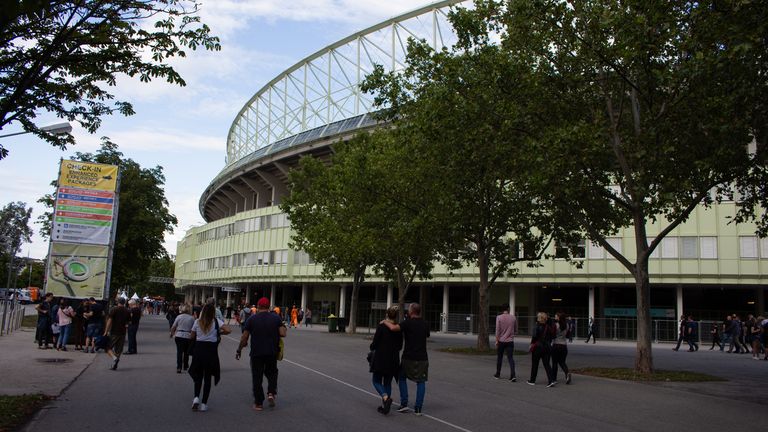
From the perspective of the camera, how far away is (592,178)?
1803 centimetres

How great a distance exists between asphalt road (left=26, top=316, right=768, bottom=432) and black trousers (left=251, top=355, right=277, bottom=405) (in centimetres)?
26

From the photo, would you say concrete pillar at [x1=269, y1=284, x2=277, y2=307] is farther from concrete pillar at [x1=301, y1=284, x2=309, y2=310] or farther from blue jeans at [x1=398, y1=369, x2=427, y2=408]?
blue jeans at [x1=398, y1=369, x2=427, y2=408]

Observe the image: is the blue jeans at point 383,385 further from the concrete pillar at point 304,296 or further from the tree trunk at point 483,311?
the concrete pillar at point 304,296

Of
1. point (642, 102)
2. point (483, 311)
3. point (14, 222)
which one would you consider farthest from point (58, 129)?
point (14, 222)

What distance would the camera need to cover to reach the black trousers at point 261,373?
385 inches

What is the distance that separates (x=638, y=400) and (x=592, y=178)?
23.6 ft

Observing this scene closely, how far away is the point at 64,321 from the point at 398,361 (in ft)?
46.0

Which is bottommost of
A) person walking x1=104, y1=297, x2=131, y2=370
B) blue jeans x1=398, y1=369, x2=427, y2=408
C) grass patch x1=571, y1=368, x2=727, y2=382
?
grass patch x1=571, y1=368, x2=727, y2=382

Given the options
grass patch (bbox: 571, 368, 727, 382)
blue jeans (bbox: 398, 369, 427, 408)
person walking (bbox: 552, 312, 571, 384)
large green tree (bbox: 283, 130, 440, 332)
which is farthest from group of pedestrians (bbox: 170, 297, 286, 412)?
large green tree (bbox: 283, 130, 440, 332)

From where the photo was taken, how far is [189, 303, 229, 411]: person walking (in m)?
9.61

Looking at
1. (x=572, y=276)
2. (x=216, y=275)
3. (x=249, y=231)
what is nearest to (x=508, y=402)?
(x=572, y=276)

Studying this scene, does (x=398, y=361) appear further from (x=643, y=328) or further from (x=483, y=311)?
(x=483, y=311)

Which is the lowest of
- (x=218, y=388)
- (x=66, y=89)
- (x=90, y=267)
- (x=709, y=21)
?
(x=218, y=388)

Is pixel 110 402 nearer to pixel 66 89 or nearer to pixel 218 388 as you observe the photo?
pixel 218 388
